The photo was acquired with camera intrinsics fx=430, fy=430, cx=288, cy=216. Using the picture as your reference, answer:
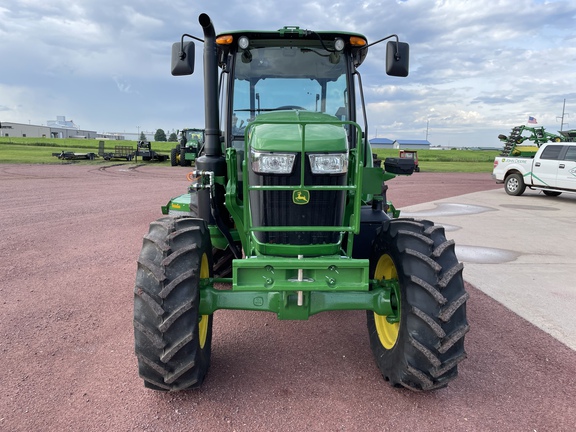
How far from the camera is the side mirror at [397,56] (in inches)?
156

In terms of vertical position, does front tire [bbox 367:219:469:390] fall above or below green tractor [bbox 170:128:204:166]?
below

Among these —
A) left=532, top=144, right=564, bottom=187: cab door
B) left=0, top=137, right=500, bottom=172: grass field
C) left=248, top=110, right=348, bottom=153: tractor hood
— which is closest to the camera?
left=248, top=110, right=348, bottom=153: tractor hood

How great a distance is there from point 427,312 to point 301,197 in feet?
3.97

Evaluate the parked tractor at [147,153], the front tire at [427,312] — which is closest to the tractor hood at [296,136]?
the front tire at [427,312]

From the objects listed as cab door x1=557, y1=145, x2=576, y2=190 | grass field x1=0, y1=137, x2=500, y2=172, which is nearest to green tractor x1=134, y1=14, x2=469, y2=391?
cab door x1=557, y1=145, x2=576, y2=190

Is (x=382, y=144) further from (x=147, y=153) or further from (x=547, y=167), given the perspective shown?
(x=547, y=167)

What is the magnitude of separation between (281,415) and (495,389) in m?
1.68

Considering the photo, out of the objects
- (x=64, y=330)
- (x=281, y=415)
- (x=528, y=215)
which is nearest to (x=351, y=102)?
(x=281, y=415)

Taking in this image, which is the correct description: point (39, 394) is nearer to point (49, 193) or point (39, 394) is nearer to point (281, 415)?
point (281, 415)

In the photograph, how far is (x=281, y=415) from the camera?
2895 mm

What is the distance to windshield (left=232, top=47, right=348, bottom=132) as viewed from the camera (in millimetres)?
4305

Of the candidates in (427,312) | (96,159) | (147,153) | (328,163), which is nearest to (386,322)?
(427,312)

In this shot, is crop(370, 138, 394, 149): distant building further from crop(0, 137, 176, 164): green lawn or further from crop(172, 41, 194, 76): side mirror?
crop(172, 41, 194, 76): side mirror

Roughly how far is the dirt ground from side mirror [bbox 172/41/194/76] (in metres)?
2.46
